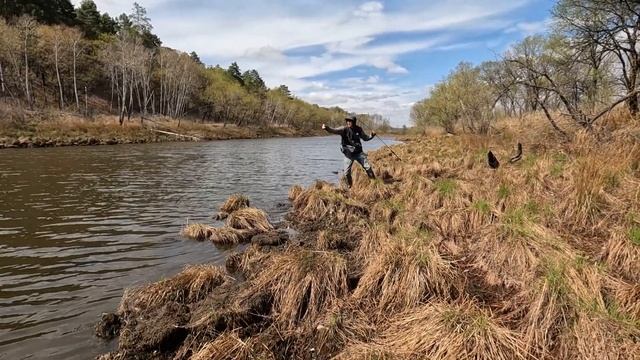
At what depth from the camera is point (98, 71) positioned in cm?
7288

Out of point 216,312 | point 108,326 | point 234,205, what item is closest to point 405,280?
point 216,312

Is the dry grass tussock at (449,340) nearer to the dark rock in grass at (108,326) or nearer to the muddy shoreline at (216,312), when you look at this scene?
the muddy shoreline at (216,312)

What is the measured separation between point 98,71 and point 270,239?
7720 centimetres

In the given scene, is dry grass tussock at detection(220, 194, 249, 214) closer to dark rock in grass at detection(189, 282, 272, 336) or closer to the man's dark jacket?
the man's dark jacket

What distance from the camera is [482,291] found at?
5730mm

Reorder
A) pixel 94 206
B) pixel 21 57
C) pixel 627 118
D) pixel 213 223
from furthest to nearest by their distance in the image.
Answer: pixel 21 57, pixel 627 118, pixel 94 206, pixel 213 223

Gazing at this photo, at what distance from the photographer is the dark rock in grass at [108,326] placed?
5.28 metres

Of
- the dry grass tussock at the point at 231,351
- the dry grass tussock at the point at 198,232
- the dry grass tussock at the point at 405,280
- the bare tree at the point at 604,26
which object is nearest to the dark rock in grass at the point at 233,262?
the dry grass tussock at the point at 198,232

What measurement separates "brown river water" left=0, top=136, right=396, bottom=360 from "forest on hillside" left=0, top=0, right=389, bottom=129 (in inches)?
1480

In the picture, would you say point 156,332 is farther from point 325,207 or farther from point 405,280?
point 325,207

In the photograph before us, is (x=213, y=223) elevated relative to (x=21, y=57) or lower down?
lower down

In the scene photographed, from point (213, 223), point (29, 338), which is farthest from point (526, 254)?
point (213, 223)

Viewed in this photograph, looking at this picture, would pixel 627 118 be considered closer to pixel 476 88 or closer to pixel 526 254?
pixel 526 254

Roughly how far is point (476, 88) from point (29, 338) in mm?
54871
